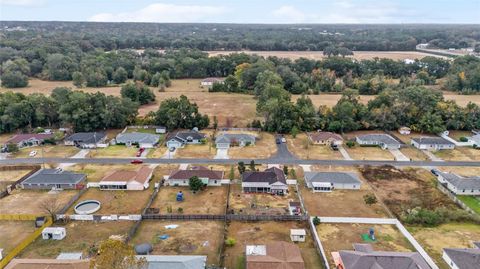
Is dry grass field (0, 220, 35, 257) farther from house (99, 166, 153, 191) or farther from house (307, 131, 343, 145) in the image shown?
house (307, 131, 343, 145)

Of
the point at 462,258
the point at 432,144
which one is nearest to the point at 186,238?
the point at 462,258

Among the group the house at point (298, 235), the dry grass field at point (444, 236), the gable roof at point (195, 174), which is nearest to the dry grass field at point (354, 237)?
the dry grass field at point (444, 236)

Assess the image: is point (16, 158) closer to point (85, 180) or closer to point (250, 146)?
point (85, 180)

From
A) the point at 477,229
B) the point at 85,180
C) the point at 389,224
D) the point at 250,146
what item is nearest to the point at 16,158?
the point at 85,180

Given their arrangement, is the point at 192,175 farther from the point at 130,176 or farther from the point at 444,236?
the point at 444,236

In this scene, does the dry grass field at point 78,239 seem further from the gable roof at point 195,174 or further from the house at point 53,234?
the gable roof at point 195,174
